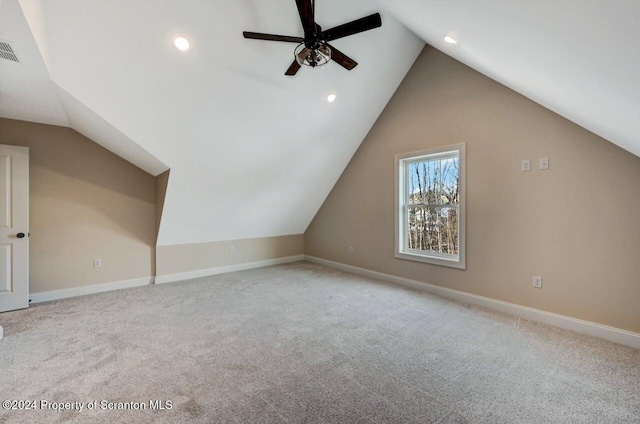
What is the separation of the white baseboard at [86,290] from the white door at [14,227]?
0.74 ft

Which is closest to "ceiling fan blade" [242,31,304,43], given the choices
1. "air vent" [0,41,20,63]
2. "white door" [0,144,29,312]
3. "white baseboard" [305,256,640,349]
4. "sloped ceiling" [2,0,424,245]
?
"sloped ceiling" [2,0,424,245]

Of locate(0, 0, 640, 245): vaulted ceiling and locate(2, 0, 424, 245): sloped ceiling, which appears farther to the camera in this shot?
locate(2, 0, 424, 245): sloped ceiling

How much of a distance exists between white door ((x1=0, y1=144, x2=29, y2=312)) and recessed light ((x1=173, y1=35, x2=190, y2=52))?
8.01 feet

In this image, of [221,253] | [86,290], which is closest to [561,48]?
[221,253]

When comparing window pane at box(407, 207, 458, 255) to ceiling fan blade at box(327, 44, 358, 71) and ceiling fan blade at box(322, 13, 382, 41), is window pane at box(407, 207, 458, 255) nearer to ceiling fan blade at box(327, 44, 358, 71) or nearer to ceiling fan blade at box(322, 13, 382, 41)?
ceiling fan blade at box(327, 44, 358, 71)

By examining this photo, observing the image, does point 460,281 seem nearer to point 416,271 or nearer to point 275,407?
point 416,271

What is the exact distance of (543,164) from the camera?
2.95 metres

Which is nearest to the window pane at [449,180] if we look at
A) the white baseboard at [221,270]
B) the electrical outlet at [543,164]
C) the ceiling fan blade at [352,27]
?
the electrical outlet at [543,164]

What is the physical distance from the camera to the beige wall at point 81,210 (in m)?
3.63

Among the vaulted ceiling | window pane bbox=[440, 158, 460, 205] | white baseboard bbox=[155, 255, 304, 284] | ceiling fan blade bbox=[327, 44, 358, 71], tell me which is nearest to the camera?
the vaulted ceiling

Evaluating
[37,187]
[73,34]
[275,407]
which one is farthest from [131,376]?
A: [37,187]

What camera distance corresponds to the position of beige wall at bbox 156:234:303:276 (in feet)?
14.9

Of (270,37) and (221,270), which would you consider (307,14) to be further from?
(221,270)

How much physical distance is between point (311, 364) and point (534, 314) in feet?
8.16
